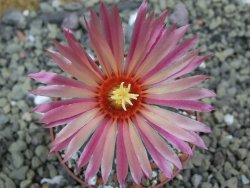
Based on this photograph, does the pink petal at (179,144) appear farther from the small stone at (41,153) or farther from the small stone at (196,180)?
the small stone at (41,153)

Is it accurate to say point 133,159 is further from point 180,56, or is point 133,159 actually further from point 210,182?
point 210,182

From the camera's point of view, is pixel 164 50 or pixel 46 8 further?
pixel 46 8

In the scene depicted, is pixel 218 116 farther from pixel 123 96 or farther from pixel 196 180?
pixel 123 96

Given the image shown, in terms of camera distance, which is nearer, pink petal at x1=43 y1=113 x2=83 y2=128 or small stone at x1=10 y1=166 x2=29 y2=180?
pink petal at x1=43 y1=113 x2=83 y2=128

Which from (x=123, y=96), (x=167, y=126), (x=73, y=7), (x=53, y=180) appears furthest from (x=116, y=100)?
(x=73, y=7)

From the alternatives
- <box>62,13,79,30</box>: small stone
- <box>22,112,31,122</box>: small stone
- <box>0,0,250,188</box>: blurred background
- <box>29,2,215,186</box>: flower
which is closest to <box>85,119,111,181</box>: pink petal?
<box>29,2,215,186</box>: flower

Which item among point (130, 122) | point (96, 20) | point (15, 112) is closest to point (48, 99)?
point (15, 112)

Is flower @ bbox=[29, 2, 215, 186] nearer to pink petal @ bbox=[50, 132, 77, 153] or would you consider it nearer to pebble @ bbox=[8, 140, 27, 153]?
pink petal @ bbox=[50, 132, 77, 153]
